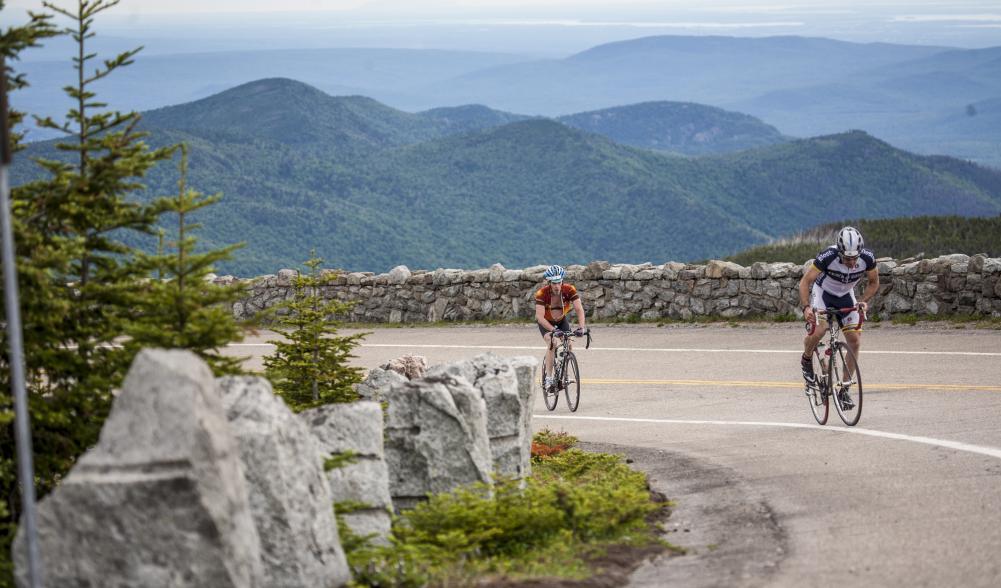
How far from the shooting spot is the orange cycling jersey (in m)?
16.4

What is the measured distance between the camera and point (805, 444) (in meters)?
12.4

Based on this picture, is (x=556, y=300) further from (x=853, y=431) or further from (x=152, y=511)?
(x=152, y=511)

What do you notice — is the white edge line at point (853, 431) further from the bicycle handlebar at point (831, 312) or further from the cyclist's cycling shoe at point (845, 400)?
the bicycle handlebar at point (831, 312)

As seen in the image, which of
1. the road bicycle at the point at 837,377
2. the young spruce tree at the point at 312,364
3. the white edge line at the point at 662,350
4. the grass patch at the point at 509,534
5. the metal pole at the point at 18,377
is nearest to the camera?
the metal pole at the point at 18,377

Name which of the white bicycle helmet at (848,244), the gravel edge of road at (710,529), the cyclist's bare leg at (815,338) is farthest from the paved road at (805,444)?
the white bicycle helmet at (848,244)

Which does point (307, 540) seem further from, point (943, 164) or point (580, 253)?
point (943, 164)

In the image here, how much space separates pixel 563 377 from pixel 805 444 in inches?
181

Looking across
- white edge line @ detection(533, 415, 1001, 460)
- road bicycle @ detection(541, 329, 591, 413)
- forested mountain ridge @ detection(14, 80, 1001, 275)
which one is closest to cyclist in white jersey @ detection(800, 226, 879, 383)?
white edge line @ detection(533, 415, 1001, 460)

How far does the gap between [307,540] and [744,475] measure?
199 inches

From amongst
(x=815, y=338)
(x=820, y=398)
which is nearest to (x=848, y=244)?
(x=815, y=338)

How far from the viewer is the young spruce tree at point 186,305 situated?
836cm

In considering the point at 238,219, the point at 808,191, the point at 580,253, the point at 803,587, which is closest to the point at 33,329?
the point at 803,587

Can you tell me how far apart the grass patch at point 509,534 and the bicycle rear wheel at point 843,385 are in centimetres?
371

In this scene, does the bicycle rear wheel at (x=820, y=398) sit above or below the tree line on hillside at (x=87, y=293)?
below
